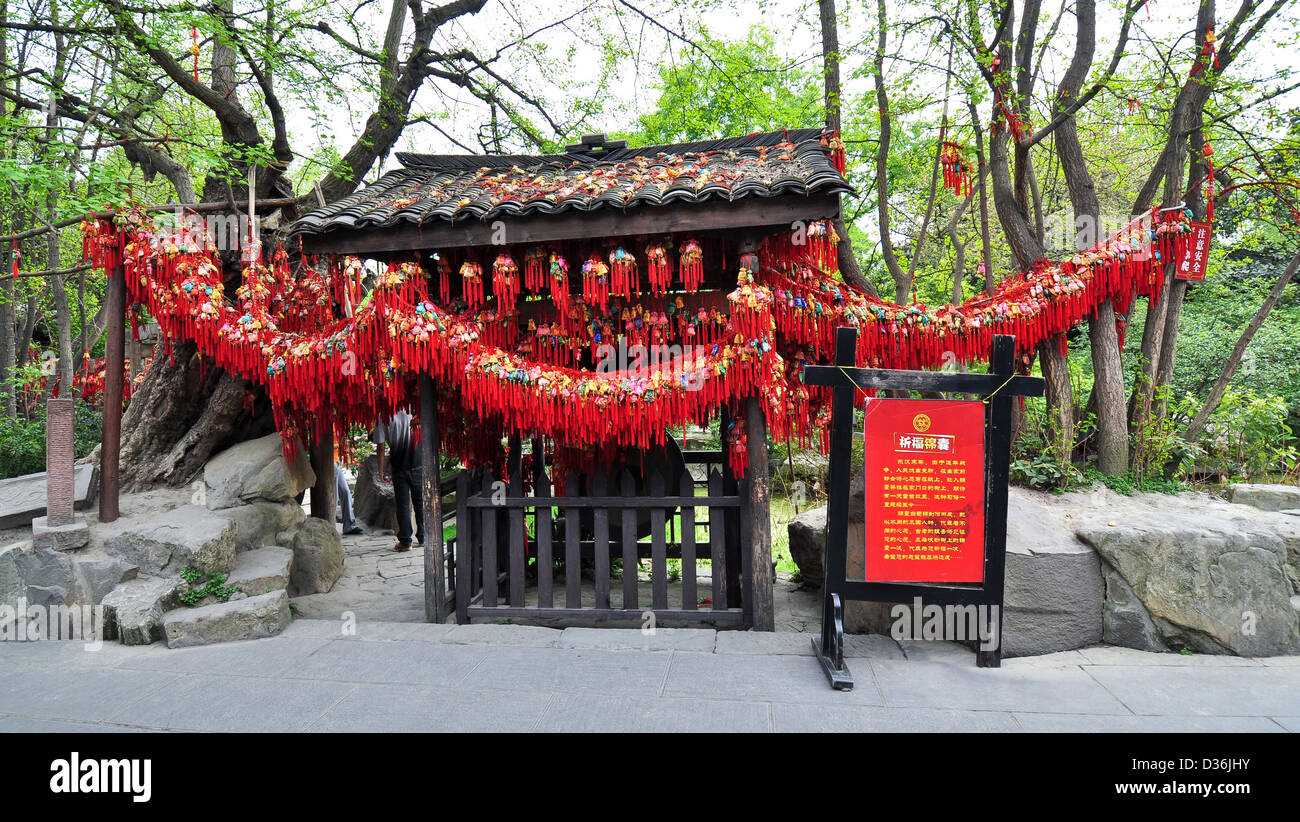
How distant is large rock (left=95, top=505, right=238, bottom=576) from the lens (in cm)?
521

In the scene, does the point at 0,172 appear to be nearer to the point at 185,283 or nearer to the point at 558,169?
the point at 185,283

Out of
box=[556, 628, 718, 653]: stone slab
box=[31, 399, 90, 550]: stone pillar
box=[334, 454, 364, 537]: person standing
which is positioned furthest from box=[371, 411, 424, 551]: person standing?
box=[556, 628, 718, 653]: stone slab

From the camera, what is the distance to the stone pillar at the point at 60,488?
5.16 m

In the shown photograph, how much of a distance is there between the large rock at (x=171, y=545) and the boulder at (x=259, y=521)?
293 millimetres

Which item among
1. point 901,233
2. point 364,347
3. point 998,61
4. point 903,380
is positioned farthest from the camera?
point 901,233

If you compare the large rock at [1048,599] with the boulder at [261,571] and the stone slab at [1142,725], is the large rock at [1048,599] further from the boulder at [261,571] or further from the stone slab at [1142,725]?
the boulder at [261,571]

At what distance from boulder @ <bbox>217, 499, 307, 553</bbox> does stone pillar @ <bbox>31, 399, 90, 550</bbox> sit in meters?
0.98

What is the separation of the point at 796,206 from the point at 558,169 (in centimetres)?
248

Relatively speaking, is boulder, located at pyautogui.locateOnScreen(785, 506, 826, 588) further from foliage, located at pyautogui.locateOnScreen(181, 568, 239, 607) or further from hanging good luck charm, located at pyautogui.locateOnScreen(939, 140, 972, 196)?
foliage, located at pyautogui.locateOnScreen(181, 568, 239, 607)

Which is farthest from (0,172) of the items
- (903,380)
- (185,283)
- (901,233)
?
(901,233)

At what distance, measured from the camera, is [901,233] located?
17078 millimetres

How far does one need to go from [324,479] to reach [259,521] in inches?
58.7

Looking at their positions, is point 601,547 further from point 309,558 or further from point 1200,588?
point 1200,588

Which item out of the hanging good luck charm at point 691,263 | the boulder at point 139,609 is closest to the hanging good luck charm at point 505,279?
the hanging good luck charm at point 691,263
